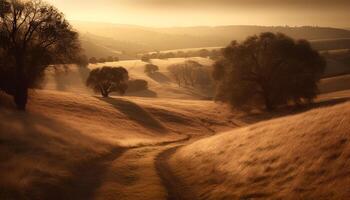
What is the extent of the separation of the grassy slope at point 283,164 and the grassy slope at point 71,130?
7227 mm

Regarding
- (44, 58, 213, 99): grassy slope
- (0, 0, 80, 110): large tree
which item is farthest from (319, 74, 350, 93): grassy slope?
(0, 0, 80, 110): large tree

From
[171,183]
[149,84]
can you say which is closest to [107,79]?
[149,84]

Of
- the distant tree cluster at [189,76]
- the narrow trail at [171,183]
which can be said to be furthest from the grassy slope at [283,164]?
the distant tree cluster at [189,76]

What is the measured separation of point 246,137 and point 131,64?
12998 centimetres

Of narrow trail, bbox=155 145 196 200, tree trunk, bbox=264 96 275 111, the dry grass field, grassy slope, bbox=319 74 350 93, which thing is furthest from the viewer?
grassy slope, bbox=319 74 350 93

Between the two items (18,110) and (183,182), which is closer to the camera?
(183,182)

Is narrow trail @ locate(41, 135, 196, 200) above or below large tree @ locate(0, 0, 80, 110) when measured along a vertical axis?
below

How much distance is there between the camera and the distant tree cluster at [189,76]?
137250 mm

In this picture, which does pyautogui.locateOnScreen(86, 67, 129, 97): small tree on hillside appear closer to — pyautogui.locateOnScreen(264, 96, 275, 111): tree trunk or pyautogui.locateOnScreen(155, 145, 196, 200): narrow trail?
pyautogui.locateOnScreen(264, 96, 275, 111): tree trunk

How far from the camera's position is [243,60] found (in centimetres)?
6084

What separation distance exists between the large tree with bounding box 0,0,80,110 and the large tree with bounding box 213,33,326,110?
2633 centimetres

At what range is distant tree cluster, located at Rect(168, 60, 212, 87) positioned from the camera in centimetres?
13725

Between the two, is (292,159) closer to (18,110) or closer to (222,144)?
(222,144)

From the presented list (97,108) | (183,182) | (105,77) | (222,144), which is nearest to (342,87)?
(105,77)
